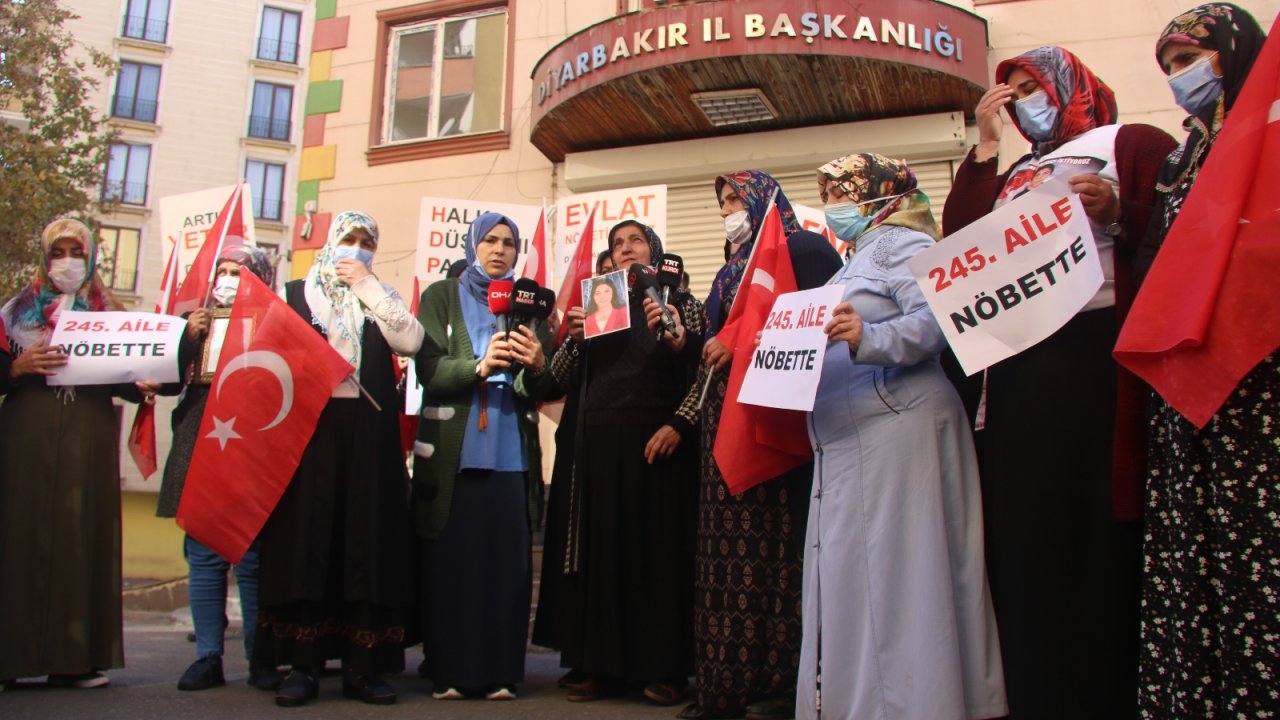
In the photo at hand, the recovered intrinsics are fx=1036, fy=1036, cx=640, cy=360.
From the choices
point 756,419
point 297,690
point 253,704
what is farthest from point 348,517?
point 756,419

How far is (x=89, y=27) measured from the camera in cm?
3612

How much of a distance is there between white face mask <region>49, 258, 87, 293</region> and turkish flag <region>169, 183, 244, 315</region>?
142cm

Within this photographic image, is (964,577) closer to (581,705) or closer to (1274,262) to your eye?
(1274,262)

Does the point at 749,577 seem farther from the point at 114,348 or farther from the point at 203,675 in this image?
the point at 114,348

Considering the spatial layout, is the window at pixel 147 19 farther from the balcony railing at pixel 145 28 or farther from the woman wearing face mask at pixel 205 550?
the woman wearing face mask at pixel 205 550

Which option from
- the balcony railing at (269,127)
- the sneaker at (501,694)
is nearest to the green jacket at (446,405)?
the sneaker at (501,694)

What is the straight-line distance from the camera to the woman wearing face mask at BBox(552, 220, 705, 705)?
413cm

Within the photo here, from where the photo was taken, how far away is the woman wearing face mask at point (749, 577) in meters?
3.68

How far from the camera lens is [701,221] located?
417 inches

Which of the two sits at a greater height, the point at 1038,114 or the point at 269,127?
the point at 269,127

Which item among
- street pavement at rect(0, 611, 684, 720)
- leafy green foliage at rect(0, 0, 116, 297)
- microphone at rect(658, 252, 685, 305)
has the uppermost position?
leafy green foliage at rect(0, 0, 116, 297)

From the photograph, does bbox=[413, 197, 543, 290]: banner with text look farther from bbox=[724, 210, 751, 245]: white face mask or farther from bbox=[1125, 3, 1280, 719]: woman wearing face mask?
bbox=[1125, 3, 1280, 719]: woman wearing face mask

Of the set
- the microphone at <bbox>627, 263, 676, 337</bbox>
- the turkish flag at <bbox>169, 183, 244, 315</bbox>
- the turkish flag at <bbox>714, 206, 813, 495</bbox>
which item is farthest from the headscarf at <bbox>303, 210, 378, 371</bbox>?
the turkish flag at <bbox>169, 183, 244, 315</bbox>

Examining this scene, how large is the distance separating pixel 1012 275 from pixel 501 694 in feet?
8.69
